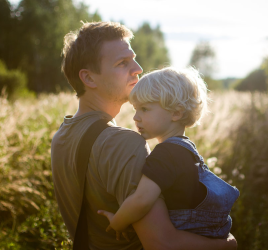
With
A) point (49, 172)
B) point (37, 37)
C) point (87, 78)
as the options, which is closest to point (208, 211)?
point (87, 78)

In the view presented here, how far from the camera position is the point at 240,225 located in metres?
3.34

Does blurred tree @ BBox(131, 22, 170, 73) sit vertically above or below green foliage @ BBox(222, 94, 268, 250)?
above

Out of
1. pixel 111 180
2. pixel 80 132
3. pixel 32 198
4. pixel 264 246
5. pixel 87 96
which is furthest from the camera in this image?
pixel 32 198

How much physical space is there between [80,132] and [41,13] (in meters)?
31.2

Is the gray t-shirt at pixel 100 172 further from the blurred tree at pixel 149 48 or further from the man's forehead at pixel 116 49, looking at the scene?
the blurred tree at pixel 149 48

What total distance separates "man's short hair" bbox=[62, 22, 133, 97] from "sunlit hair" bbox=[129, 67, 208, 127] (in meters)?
0.48

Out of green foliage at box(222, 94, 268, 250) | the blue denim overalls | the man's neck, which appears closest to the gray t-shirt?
the man's neck

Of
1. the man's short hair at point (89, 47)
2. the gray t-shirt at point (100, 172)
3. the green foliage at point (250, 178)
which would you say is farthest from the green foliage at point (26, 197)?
the green foliage at point (250, 178)

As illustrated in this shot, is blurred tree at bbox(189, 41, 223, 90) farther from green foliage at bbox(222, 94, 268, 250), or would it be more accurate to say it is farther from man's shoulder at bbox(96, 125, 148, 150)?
man's shoulder at bbox(96, 125, 148, 150)

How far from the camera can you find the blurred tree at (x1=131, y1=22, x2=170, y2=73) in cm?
3753

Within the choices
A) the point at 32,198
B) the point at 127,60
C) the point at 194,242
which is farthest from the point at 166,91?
the point at 32,198

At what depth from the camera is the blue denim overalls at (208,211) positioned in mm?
1438

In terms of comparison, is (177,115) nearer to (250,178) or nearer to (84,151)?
(84,151)

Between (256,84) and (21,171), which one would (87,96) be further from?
(256,84)
